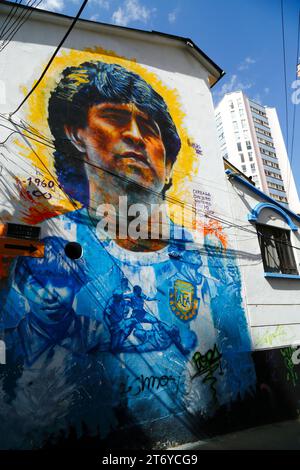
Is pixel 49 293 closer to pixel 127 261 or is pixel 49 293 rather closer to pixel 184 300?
pixel 127 261

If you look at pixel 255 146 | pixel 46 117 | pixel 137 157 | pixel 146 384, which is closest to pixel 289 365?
pixel 146 384

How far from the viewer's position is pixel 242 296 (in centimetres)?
791

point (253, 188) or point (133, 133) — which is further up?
point (133, 133)

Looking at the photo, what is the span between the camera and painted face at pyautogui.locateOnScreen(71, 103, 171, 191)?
7079mm

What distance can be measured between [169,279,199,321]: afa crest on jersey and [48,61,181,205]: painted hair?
281 cm

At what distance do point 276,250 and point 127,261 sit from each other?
537 centimetres

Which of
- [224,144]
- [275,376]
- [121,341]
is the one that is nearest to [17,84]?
[121,341]

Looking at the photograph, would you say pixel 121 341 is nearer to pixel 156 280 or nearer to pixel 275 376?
pixel 156 280

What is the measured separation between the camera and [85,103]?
23.9ft

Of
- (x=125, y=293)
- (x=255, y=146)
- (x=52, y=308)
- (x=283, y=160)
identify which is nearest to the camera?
(x=52, y=308)

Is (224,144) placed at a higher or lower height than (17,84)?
higher

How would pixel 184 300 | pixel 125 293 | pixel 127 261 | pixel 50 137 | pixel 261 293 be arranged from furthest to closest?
1. pixel 261 293
2. pixel 184 300
3. pixel 127 261
4. pixel 50 137
5. pixel 125 293

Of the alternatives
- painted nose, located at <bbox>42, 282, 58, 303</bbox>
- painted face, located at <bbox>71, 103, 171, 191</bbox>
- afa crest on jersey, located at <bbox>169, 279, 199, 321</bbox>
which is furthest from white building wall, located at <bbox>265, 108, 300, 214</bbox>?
painted nose, located at <bbox>42, 282, 58, 303</bbox>

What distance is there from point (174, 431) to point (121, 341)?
87.9 inches
